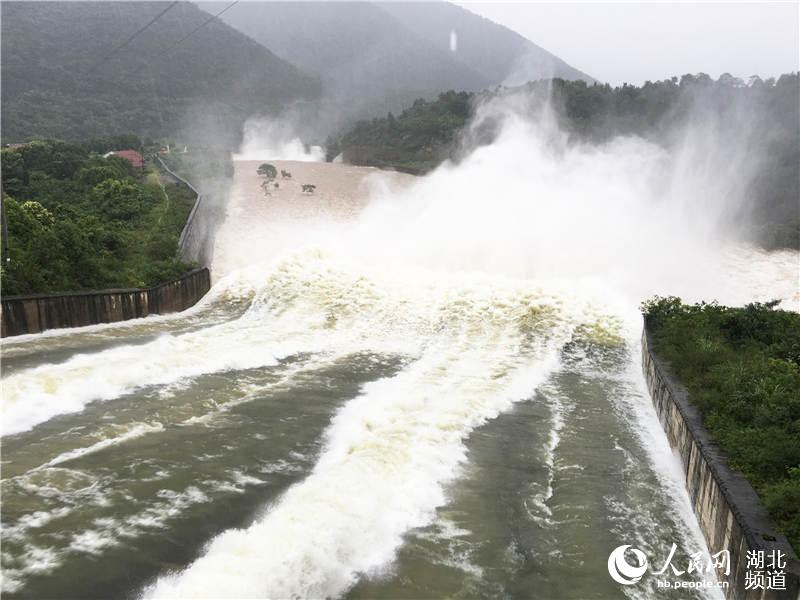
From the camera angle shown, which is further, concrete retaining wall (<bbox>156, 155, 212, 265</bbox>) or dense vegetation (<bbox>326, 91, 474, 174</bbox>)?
dense vegetation (<bbox>326, 91, 474, 174</bbox>)

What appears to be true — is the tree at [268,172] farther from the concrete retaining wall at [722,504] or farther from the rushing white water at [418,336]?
the concrete retaining wall at [722,504]

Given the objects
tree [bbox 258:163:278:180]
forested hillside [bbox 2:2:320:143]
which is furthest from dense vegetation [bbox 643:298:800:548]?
forested hillside [bbox 2:2:320:143]

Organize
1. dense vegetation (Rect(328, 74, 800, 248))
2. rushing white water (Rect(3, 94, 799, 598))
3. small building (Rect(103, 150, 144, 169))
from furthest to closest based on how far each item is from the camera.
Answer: small building (Rect(103, 150, 144, 169))
dense vegetation (Rect(328, 74, 800, 248))
rushing white water (Rect(3, 94, 799, 598))

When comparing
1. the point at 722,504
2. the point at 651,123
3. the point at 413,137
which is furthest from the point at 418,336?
the point at 413,137

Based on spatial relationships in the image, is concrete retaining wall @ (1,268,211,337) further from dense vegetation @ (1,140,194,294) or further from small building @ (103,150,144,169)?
small building @ (103,150,144,169)

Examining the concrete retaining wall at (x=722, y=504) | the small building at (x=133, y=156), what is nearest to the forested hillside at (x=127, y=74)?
the small building at (x=133, y=156)

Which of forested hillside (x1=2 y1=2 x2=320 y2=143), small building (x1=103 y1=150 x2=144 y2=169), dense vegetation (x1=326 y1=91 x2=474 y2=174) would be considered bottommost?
small building (x1=103 y1=150 x2=144 y2=169)
